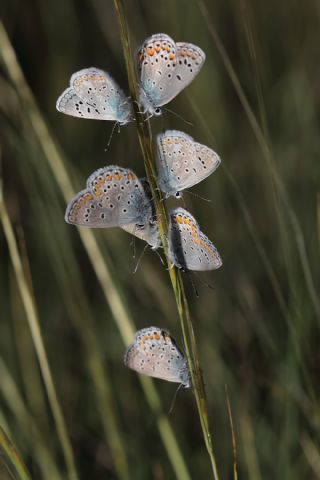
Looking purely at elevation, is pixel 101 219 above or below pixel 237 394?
above

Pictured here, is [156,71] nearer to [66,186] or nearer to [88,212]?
[88,212]

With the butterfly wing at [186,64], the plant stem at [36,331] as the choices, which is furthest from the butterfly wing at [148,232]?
the plant stem at [36,331]

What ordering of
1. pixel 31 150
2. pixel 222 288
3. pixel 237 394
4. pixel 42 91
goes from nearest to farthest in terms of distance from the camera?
pixel 31 150
pixel 237 394
pixel 222 288
pixel 42 91

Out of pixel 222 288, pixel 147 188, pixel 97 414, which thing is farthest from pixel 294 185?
pixel 147 188

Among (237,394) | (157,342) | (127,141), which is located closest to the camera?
(157,342)

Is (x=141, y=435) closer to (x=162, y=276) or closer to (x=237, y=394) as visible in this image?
(x=237, y=394)

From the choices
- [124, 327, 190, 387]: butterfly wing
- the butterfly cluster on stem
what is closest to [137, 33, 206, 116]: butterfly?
the butterfly cluster on stem

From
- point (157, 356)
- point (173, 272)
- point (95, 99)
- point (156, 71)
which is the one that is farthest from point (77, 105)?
point (157, 356)
